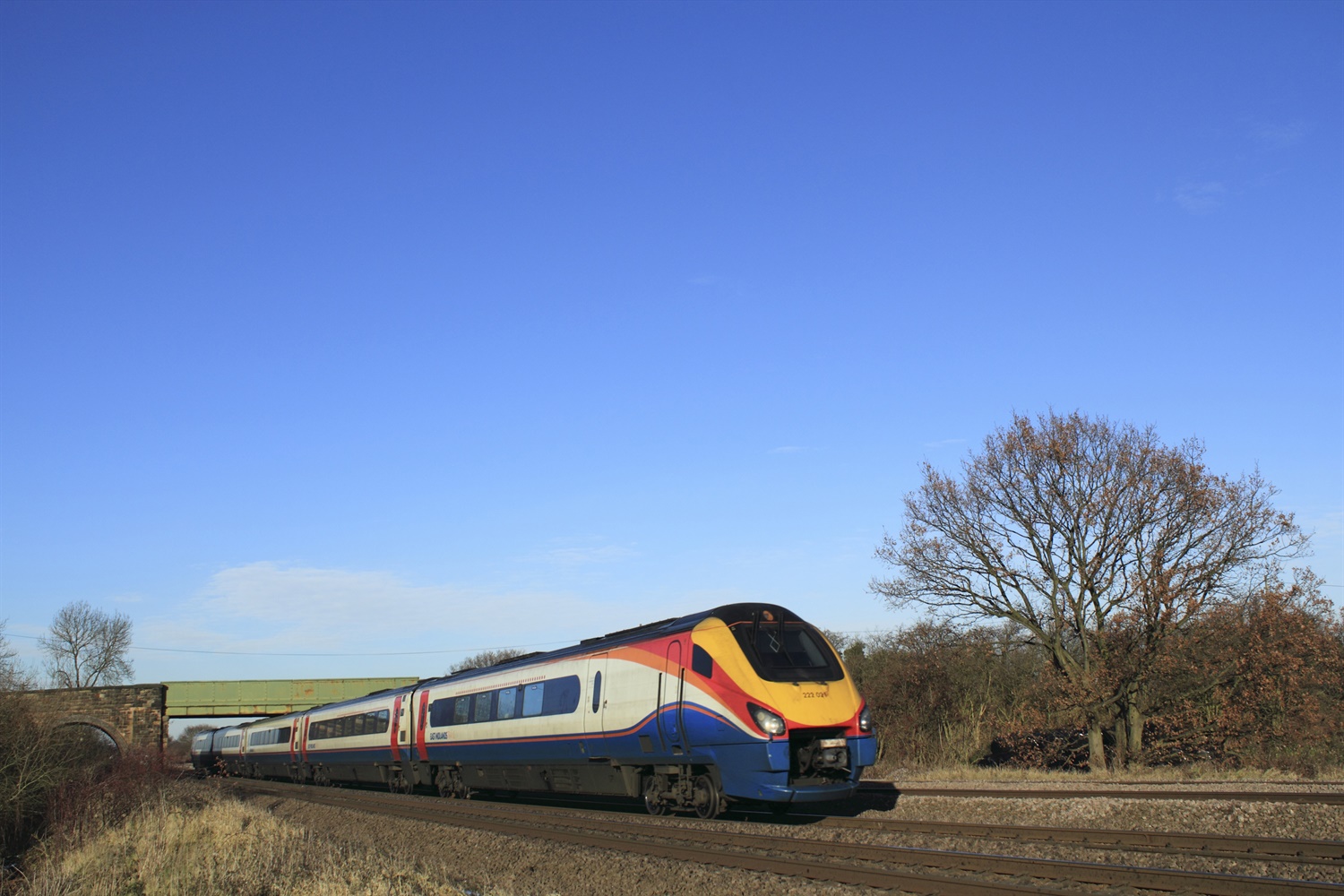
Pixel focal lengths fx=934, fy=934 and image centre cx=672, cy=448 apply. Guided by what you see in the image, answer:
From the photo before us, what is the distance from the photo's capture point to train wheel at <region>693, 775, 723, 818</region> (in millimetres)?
14531

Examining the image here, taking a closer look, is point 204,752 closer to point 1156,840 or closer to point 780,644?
point 780,644

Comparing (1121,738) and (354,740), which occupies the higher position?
(1121,738)

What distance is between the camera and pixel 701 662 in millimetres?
14492

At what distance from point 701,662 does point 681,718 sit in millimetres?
931

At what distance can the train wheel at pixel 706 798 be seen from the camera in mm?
14531

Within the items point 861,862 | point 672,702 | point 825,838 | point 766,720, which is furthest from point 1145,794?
point 672,702

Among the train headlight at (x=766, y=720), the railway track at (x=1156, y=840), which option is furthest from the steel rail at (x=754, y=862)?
the railway track at (x=1156, y=840)

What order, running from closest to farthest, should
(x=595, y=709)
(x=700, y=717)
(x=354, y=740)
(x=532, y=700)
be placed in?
(x=700, y=717), (x=595, y=709), (x=532, y=700), (x=354, y=740)

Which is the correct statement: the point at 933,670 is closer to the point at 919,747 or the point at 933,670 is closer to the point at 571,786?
the point at 919,747

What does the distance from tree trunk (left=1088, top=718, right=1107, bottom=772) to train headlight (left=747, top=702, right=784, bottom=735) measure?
17.9m

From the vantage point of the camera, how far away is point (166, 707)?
60.2 meters

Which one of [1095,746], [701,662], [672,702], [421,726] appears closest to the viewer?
[701,662]

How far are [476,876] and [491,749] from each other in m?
8.81

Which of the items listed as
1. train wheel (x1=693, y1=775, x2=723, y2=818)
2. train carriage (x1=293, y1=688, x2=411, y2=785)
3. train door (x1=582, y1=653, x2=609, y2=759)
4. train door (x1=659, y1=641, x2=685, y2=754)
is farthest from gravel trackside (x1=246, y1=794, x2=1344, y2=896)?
train carriage (x1=293, y1=688, x2=411, y2=785)
